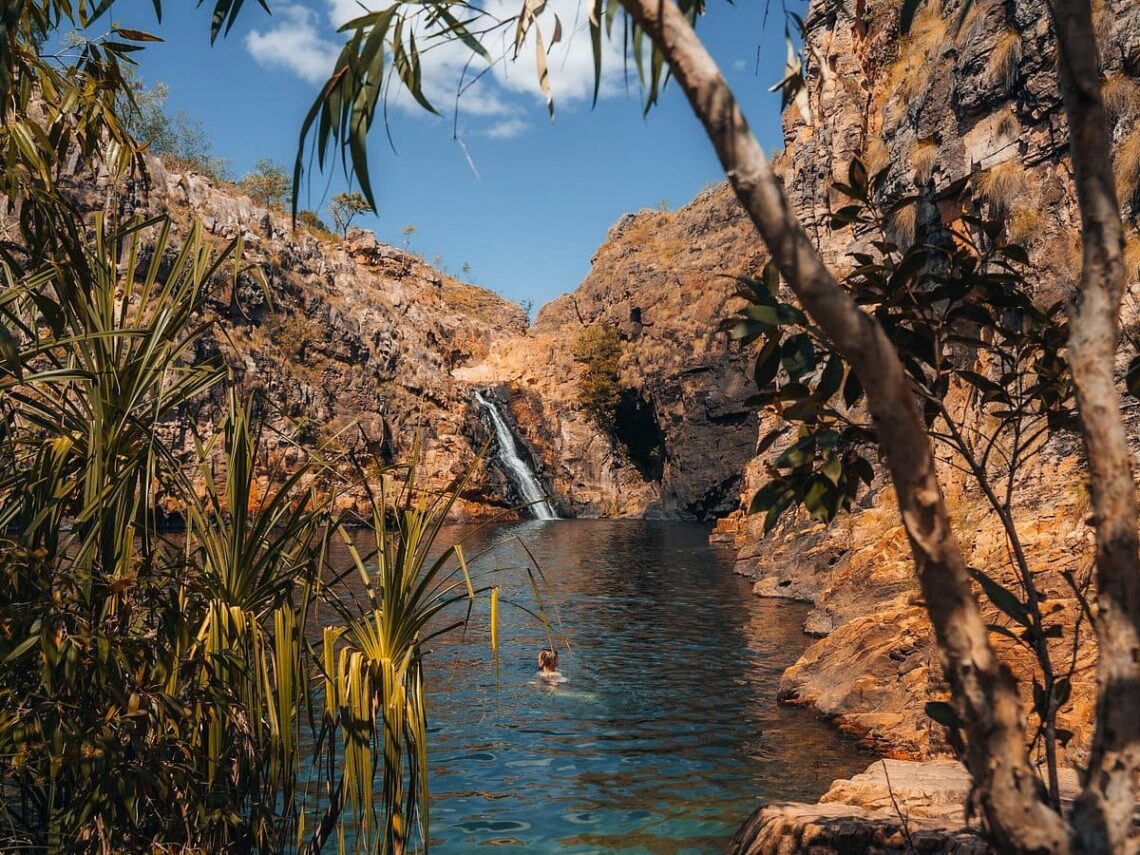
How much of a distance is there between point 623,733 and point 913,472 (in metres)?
10.3

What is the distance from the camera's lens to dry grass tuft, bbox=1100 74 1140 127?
15.1 metres

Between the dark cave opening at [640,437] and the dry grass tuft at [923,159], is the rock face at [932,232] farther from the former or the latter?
the dark cave opening at [640,437]

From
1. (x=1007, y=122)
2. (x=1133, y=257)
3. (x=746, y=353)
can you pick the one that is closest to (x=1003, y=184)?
(x=1007, y=122)

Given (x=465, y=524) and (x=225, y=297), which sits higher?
(x=225, y=297)

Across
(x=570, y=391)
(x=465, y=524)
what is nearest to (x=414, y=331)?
(x=570, y=391)

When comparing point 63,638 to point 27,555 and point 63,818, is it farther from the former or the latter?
point 63,818

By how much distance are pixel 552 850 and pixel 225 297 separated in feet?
135

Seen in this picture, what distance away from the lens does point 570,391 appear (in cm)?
6294

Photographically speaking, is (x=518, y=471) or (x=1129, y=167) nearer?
(x=1129, y=167)

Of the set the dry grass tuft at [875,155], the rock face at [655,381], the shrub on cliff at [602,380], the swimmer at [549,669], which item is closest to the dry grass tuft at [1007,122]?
the dry grass tuft at [875,155]

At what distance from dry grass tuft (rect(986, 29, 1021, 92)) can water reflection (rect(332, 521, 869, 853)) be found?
11894 millimetres

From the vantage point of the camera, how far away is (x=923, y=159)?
2211 centimetres

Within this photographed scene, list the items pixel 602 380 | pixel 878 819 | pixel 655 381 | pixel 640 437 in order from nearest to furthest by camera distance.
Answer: pixel 878 819, pixel 655 381, pixel 602 380, pixel 640 437

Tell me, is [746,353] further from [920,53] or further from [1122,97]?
[1122,97]
